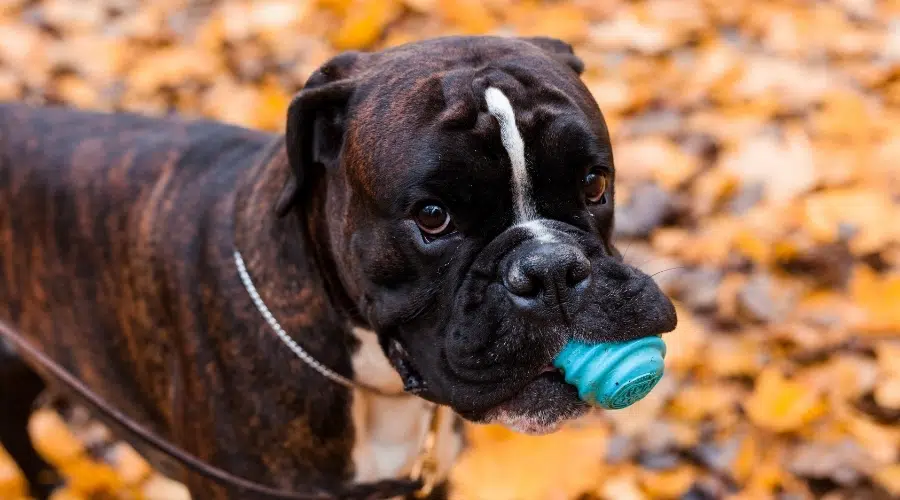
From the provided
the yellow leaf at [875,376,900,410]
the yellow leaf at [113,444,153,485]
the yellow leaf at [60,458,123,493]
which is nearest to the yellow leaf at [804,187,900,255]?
the yellow leaf at [875,376,900,410]

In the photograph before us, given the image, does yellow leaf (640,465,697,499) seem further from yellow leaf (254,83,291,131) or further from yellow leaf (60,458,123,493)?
yellow leaf (254,83,291,131)

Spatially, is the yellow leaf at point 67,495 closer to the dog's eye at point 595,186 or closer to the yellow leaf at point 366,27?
the dog's eye at point 595,186

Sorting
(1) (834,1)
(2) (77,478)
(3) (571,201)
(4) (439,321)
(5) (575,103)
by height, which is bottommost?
(2) (77,478)

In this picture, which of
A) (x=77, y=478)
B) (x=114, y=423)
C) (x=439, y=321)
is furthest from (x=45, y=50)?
(x=439, y=321)

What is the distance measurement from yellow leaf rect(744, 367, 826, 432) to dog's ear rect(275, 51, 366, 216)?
5.83 feet

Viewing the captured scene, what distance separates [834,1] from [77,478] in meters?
4.11

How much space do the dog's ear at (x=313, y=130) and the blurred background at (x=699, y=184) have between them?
4.14 feet

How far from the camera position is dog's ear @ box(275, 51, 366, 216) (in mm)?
2295

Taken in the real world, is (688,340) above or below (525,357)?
below

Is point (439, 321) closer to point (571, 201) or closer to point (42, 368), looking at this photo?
point (571, 201)

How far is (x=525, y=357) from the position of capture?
203 cm

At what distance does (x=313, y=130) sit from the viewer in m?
2.36

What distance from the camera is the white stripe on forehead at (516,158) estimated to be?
2098 millimetres

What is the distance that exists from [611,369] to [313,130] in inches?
34.1
